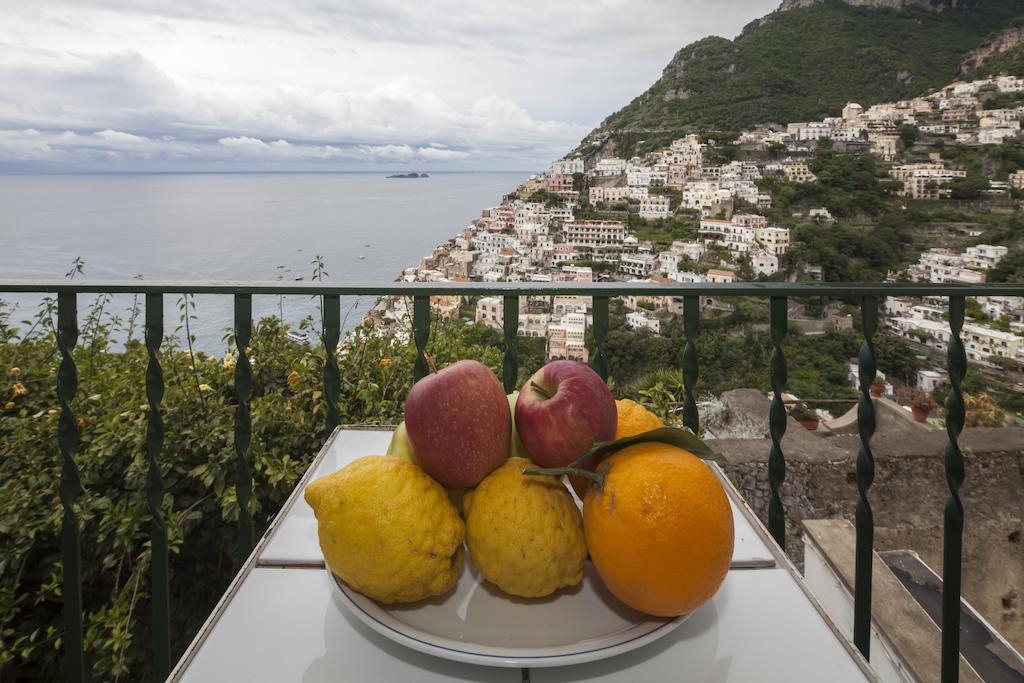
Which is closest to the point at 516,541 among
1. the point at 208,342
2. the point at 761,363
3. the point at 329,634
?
the point at 329,634

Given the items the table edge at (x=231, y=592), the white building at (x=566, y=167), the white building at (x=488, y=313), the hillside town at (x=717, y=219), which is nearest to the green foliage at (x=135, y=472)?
the white building at (x=488, y=313)

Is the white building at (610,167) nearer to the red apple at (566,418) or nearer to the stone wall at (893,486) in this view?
the stone wall at (893,486)

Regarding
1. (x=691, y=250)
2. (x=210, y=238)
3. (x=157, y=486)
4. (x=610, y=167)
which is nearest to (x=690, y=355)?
(x=157, y=486)

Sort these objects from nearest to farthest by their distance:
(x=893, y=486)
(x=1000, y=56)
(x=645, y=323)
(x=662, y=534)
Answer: (x=662, y=534) < (x=893, y=486) < (x=645, y=323) < (x=1000, y=56)

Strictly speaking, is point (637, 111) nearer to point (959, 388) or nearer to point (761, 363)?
point (761, 363)

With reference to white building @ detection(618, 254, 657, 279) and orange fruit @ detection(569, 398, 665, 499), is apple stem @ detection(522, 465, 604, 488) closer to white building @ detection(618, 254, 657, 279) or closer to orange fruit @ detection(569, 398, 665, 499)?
orange fruit @ detection(569, 398, 665, 499)

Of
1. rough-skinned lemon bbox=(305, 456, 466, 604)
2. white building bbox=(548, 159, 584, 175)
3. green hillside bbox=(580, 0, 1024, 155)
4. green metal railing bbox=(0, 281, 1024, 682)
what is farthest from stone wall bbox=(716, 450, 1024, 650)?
green hillside bbox=(580, 0, 1024, 155)

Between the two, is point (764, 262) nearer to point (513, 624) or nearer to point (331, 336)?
point (331, 336)

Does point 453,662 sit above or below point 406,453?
below
